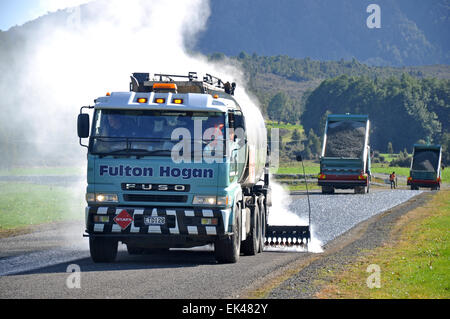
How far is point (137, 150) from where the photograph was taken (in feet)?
44.9

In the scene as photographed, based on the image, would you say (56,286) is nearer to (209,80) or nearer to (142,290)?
(142,290)

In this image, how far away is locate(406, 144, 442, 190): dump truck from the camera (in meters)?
62.5

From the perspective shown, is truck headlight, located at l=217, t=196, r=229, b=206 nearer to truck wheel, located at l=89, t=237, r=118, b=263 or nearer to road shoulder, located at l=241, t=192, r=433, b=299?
road shoulder, located at l=241, t=192, r=433, b=299

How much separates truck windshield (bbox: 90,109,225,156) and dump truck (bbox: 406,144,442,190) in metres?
51.1

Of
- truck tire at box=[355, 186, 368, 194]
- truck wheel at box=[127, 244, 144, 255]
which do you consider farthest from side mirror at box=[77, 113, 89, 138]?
truck tire at box=[355, 186, 368, 194]

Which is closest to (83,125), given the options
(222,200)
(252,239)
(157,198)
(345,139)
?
(157,198)

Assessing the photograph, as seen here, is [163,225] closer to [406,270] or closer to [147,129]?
[147,129]

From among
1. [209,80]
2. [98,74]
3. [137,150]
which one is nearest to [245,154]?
[209,80]

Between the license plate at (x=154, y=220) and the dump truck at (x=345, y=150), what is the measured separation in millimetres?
35099

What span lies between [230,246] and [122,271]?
234cm

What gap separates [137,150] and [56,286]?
10.7 ft

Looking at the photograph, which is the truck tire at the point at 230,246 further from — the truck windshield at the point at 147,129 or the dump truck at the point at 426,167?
the dump truck at the point at 426,167

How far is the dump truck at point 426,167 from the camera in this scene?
6253cm

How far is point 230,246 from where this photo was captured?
1463cm
